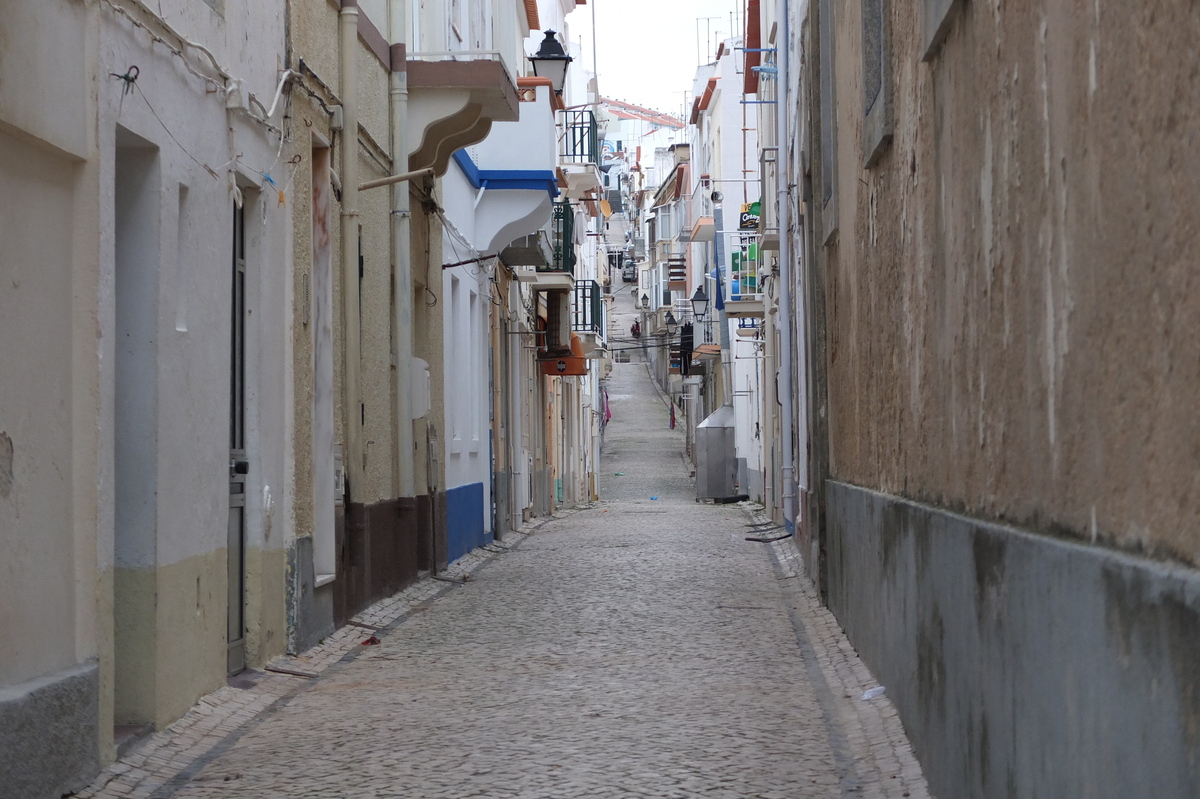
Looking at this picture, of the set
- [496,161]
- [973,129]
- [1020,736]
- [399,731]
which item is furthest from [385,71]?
[1020,736]

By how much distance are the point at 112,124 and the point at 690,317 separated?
2200 inches

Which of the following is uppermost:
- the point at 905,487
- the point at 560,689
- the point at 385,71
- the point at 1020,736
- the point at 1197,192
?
the point at 385,71

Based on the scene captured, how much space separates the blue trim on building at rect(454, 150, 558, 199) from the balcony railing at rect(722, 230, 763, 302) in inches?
328

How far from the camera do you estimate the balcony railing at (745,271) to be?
2923 cm

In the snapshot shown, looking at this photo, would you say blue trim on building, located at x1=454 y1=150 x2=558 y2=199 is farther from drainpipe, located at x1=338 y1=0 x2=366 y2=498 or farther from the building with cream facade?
drainpipe, located at x1=338 y1=0 x2=366 y2=498

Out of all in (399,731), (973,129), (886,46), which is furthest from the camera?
(886,46)

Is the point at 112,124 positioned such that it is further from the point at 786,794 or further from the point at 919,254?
the point at 786,794

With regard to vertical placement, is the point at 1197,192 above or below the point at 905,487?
above

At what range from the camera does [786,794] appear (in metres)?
5.95

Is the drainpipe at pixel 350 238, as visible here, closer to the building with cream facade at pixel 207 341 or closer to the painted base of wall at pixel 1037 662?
the building with cream facade at pixel 207 341

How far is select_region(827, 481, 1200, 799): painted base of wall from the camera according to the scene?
2773mm

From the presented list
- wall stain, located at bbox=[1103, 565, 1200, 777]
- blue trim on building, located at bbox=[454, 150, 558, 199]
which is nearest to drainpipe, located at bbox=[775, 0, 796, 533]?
blue trim on building, located at bbox=[454, 150, 558, 199]

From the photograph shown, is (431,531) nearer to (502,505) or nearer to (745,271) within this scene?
(502,505)

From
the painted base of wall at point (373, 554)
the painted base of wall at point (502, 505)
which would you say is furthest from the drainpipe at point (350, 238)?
the painted base of wall at point (502, 505)
